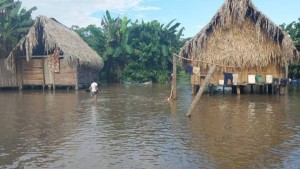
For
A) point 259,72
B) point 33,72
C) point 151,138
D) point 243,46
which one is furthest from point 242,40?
point 33,72

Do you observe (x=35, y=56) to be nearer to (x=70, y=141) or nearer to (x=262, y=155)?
(x=70, y=141)

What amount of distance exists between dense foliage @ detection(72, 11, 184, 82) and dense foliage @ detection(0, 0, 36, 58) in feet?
26.2

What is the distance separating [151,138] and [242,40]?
12.6m

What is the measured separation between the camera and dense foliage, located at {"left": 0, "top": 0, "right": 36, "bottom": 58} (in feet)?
84.6

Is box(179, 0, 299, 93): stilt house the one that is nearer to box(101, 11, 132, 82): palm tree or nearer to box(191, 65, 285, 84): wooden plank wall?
box(191, 65, 285, 84): wooden plank wall

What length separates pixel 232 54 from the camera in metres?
19.2

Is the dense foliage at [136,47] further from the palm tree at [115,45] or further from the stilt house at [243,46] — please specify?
the stilt house at [243,46]

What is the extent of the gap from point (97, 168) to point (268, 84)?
15862 mm

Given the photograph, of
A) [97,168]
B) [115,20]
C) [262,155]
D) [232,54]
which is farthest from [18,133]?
[115,20]

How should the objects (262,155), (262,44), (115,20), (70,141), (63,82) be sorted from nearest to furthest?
(262,155) → (70,141) → (262,44) → (63,82) → (115,20)

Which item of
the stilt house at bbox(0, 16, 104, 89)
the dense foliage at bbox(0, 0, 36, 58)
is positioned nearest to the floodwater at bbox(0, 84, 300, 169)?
the stilt house at bbox(0, 16, 104, 89)

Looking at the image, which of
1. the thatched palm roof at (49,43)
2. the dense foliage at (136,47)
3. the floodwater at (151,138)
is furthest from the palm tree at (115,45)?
the floodwater at (151,138)

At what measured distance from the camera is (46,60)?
980 inches

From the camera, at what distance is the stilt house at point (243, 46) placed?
18652mm
